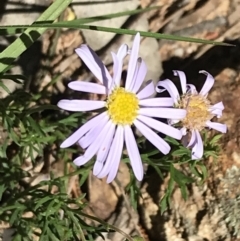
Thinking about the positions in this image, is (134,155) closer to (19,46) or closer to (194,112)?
(194,112)

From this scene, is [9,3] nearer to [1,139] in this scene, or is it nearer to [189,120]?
[1,139]

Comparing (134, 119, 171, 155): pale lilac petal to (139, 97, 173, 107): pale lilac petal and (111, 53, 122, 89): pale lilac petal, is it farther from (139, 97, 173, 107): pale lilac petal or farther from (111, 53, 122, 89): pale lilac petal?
(111, 53, 122, 89): pale lilac petal

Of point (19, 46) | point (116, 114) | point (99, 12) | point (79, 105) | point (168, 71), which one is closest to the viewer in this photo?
point (79, 105)

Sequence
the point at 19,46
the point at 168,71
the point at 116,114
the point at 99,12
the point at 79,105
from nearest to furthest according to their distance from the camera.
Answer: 1. the point at 79,105
2. the point at 116,114
3. the point at 19,46
4. the point at 99,12
5. the point at 168,71

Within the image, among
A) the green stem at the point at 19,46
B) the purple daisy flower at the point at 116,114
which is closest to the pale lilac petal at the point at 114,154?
the purple daisy flower at the point at 116,114

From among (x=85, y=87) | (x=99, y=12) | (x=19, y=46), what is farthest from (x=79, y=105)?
(x=99, y=12)

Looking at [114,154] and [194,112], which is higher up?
[194,112]
